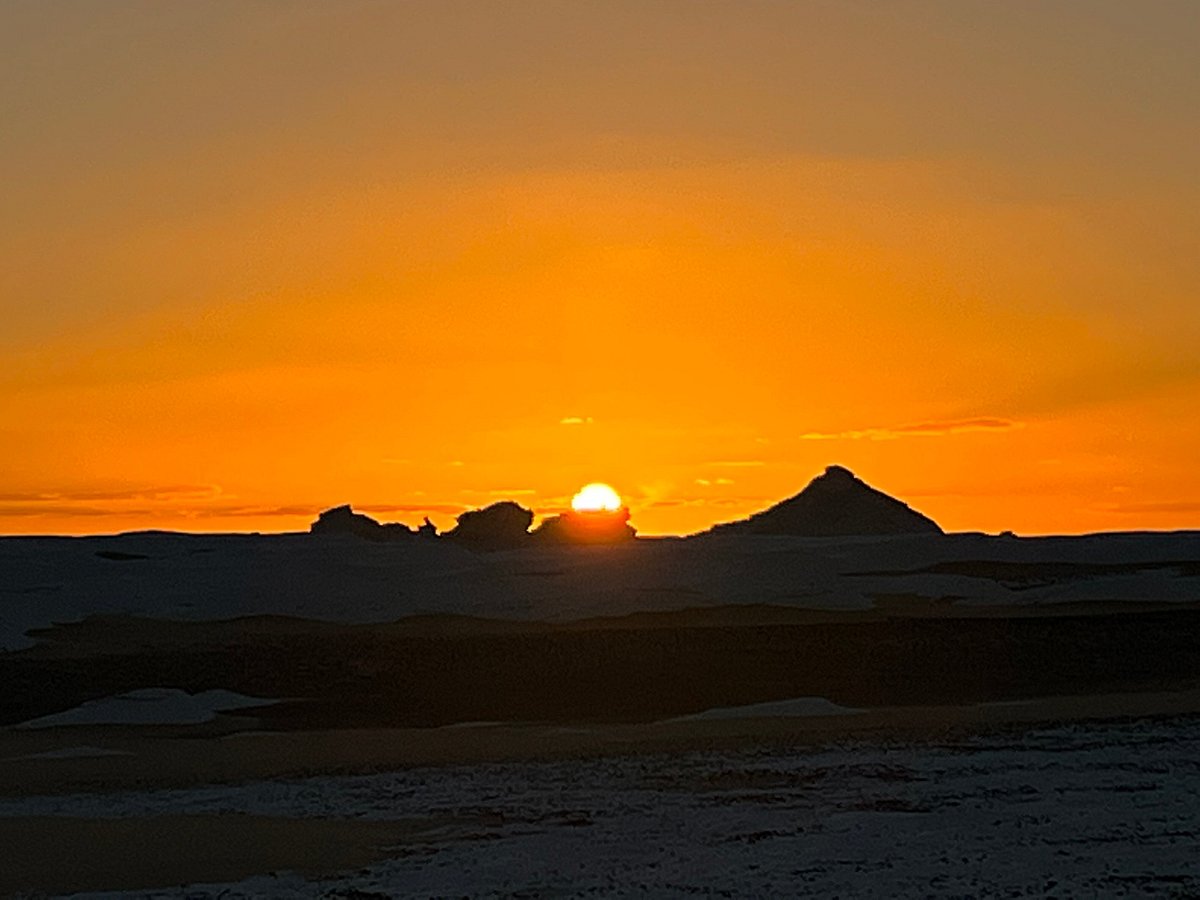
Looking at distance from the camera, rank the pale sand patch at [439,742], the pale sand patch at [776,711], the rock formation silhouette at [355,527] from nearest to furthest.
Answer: the pale sand patch at [439,742] < the pale sand patch at [776,711] < the rock formation silhouette at [355,527]

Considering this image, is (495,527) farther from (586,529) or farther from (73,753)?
(73,753)

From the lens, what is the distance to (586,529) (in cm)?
6844

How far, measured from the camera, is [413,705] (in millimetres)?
29172

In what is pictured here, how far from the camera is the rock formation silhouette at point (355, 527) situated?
207ft

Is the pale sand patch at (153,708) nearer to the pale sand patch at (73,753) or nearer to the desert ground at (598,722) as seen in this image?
the desert ground at (598,722)

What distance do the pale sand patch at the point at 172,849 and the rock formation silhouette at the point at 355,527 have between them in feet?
143

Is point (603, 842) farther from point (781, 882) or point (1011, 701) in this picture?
point (1011, 701)

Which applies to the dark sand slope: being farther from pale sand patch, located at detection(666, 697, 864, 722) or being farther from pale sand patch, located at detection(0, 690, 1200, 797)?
pale sand patch, located at detection(0, 690, 1200, 797)

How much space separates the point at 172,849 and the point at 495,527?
5088 centimetres

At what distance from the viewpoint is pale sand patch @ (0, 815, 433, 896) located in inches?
612

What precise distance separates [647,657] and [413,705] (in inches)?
236

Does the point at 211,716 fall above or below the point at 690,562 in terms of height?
below

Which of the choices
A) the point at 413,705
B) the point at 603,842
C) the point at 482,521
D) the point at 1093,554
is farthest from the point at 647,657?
the point at 482,521

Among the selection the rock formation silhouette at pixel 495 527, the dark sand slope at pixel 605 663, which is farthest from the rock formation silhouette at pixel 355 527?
the dark sand slope at pixel 605 663
